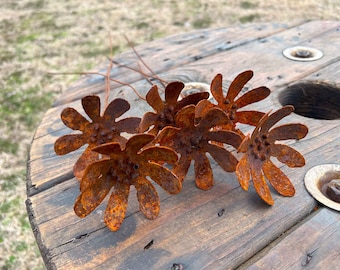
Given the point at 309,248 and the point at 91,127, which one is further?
the point at 91,127

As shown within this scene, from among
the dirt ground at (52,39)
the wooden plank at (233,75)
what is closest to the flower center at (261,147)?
the wooden plank at (233,75)

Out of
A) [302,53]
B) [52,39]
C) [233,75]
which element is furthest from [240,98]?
[52,39]

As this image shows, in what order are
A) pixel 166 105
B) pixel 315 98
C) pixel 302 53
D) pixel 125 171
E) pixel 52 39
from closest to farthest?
pixel 125 171, pixel 166 105, pixel 315 98, pixel 302 53, pixel 52 39

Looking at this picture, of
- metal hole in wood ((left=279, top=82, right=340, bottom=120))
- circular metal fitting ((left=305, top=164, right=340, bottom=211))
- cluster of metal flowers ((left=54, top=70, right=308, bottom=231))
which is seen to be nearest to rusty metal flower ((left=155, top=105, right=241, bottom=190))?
cluster of metal flowers ((left=54, top=70, right=308, bottom=231))

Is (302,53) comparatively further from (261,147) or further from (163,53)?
(261,147)

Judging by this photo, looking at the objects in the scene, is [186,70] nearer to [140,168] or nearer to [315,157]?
[315,157]

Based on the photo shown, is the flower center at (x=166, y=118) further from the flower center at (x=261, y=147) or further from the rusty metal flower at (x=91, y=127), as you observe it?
the flower center at (x=261, y=147)

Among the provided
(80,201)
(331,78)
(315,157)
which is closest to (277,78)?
(331,78)
